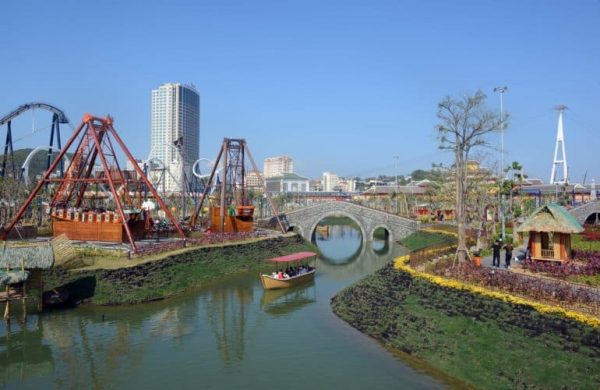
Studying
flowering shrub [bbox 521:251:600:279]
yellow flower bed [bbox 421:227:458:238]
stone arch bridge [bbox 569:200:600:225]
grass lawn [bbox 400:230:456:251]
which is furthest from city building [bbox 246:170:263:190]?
stone arch bridge [bbox 569:200:600:225]

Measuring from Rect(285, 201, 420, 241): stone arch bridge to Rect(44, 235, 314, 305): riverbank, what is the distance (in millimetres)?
20221

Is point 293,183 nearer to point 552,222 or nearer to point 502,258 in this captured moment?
point 502,258

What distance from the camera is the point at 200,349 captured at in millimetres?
19734

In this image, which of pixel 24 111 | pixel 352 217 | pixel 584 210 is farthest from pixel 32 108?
pixel 584 210

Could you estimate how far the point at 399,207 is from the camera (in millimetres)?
86375

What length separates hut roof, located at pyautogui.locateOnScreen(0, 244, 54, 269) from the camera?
2238cm

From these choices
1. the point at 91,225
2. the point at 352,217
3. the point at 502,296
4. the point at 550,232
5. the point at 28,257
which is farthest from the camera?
the point at 352,217

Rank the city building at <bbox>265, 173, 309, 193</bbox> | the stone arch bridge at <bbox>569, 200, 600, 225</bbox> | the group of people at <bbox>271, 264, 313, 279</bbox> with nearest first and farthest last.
A: the group of people at <bbox>271, 264, 313, 279</bbox> → the stone arch bridge at <bbox>569, 200, 600, 225</bbox> → the city building at <bbox>265, 173, 309, 193</bbox>

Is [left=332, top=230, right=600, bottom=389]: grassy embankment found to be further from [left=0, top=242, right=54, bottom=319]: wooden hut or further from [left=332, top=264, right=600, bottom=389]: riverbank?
[left=0, top=242, right=54, bottom=319]: wooden hut

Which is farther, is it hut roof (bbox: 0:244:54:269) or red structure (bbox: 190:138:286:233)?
red structure (bbox: 190:138:286:233)

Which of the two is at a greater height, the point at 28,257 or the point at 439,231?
the point at 28,257

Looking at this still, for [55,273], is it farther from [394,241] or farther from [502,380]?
[394,241]

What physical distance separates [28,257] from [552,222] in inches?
1026

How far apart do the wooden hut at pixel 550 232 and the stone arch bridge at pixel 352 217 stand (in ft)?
109
